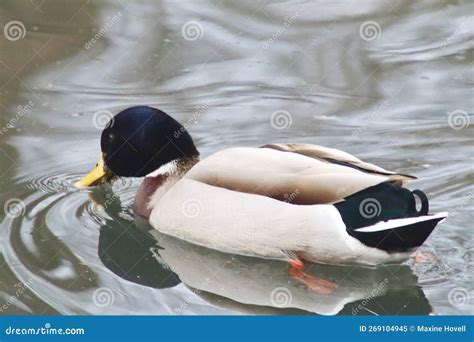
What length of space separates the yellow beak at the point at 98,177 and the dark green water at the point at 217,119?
4.4 inches

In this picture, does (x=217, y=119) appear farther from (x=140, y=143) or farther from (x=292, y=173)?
(x=292, y=173)

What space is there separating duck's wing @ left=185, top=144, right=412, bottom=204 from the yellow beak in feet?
2.57

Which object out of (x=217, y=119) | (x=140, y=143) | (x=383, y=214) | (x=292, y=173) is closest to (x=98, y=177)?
(x=140, y=143)

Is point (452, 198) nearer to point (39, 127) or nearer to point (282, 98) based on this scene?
point (282, 98)

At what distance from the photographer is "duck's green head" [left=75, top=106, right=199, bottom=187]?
751 cm

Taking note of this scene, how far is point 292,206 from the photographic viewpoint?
6.71 metres

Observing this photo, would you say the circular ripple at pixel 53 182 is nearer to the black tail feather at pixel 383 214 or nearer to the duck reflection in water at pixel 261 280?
the duck reflection in water at pixel 261 280

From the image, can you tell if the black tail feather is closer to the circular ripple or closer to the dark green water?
the dark green water

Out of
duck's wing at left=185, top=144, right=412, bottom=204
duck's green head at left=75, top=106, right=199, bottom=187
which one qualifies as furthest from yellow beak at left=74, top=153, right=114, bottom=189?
duck's wing at left=185, top=144, right=412, bottom=204

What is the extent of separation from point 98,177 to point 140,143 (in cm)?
41

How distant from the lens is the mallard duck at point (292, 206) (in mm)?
6582

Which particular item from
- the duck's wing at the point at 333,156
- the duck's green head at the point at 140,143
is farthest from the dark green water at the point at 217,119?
the duck's wing at the point at 333,156

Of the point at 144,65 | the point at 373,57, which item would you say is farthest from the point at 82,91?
the point at 373,57

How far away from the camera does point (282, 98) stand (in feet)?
30.5
